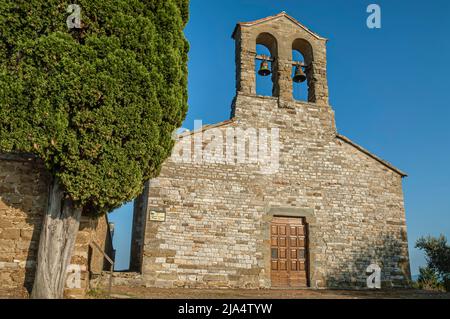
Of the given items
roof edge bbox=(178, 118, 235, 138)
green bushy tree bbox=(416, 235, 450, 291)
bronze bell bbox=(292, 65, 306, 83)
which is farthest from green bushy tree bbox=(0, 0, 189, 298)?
green bushy tree bbox=(416, 235, 450, 291)

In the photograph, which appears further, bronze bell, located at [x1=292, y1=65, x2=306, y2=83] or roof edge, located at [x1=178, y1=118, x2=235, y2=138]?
bronze bell, located at [x1=292, y1=65, x2=306, y2=83]

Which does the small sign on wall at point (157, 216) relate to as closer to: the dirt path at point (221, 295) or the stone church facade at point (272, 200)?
the stone church facade at point (272, 200)

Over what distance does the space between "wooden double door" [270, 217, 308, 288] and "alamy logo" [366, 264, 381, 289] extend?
1.93m

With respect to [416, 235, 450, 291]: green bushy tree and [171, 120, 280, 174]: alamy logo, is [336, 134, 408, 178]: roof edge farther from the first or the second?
[416, 235, 450, 291]: green bushy tree

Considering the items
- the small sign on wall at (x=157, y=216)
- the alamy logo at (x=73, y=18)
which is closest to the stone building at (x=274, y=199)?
the small sign on wall at (x=157, y=216)

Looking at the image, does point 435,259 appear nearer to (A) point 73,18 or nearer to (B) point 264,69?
(B) point 264,69

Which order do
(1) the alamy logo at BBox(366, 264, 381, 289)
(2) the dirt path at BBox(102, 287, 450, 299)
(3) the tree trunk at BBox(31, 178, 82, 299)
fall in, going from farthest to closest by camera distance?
1. (1) the alamy logo at BBox(366, 264, 381, 289)
2. (2) the dirt path at BBox(102, 287, 450, 299)
3. (3) the tree trunk at BBox(31, 178, 82, 299)

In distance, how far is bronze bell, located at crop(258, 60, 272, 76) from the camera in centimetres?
1243

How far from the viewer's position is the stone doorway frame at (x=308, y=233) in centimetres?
1070

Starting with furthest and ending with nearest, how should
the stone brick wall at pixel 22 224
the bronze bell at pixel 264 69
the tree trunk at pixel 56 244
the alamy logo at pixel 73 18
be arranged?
1. the bronze bell at pixel 264 69
2. the alamy logo at pixel 73 18
3. the stone brick wall at pixel 22 224
4. the tree trunk at pixel 56 244

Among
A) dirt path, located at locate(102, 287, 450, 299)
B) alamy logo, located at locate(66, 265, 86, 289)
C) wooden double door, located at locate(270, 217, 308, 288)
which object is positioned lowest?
dirt path, located at locate(102, 287, 450, 299)

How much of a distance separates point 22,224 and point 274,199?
6.82 metres

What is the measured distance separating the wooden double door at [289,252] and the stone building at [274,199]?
0.03 metres

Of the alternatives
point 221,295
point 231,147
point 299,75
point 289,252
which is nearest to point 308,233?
point 289,252
